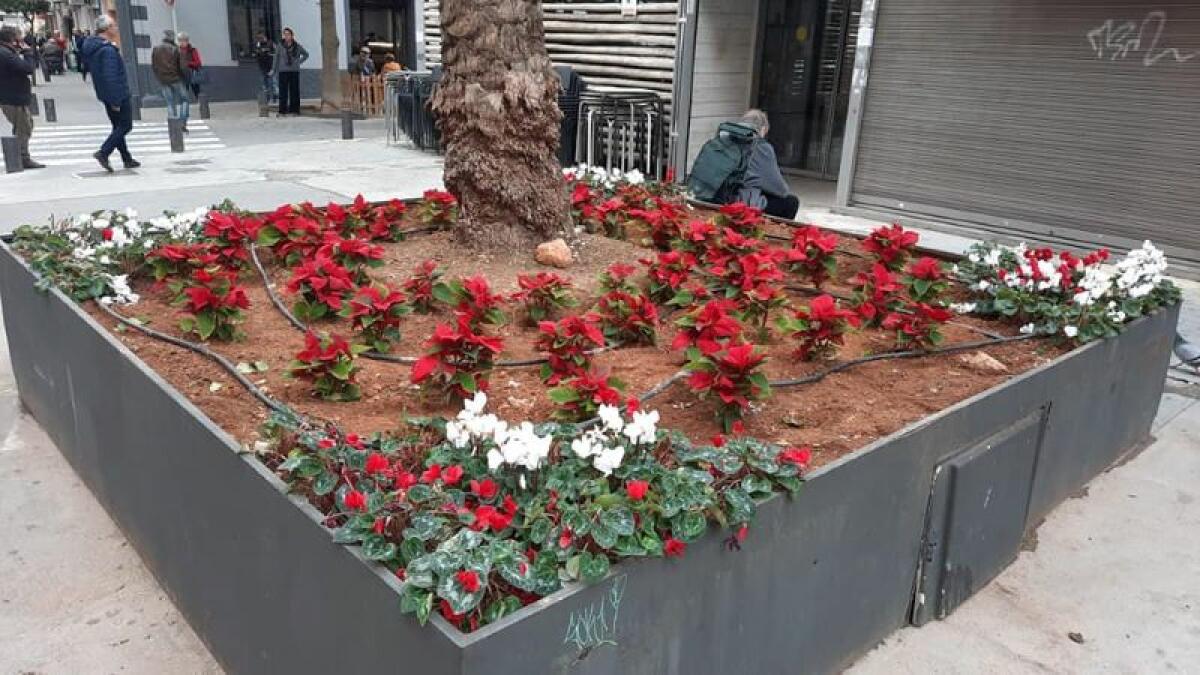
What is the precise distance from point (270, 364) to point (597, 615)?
227 centimetres

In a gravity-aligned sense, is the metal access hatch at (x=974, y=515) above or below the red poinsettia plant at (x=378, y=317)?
below

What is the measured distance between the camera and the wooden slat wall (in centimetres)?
1214

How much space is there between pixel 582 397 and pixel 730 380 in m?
0.51

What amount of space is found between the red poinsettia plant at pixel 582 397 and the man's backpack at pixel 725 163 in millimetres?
4356

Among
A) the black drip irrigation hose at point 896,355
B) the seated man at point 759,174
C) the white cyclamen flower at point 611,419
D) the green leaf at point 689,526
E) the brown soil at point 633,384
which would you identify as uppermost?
the seated man at point 759,174

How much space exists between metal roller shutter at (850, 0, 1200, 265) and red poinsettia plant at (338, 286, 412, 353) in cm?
744

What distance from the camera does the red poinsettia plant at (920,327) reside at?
13.5 feet

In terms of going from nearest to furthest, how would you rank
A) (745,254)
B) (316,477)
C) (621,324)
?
1. (316,477)
2. (621,324)
3. (745,254)

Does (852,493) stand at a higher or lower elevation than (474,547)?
lower

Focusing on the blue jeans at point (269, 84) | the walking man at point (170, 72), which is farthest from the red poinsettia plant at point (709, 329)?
the blue jeans at point (269, 84)

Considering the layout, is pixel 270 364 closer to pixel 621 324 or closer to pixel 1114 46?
pixel 621 324

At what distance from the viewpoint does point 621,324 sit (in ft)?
13.8

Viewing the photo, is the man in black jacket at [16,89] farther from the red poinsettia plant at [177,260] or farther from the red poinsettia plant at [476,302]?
the red poinsettia plant at [476,302]

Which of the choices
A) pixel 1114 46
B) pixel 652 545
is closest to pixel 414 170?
pixel 1114 46
